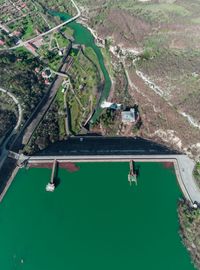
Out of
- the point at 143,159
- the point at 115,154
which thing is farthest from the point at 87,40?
the point at 143,159

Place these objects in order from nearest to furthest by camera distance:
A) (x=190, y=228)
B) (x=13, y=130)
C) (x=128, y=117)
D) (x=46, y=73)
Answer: (x=190, y=228)
(x=13, y=130)
(x=128, y=117)
(x=46, y=73)

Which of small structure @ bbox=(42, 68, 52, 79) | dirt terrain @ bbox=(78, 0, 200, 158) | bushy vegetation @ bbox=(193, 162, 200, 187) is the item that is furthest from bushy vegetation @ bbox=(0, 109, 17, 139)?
bushy vegetation @ bbox=(193, 162, 200, 187)

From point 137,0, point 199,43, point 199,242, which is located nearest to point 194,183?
point 199,242

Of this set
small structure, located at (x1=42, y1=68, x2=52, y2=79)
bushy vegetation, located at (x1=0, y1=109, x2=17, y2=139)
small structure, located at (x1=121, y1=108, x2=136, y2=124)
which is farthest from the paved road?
small structure, located at (x1=42, y1=68, x2=52, y2=79)

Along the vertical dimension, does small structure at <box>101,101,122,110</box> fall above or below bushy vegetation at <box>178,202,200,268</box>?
above

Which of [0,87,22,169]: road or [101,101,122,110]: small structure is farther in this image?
[101,101,122,110]: small structure

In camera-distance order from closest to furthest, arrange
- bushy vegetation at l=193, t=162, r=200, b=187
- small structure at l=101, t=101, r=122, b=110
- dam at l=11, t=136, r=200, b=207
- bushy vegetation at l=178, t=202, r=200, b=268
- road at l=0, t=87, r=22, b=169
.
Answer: bushy vegetation at l=178, t=202, r=200, b=268
bushy vegetation at l=193, t=162, r=200, b=187
dam at l=11, t=136, r=200, b=207
road at l=0, t=87, r=22, b=169
small structure at l=101, t=101, r=122, b=110

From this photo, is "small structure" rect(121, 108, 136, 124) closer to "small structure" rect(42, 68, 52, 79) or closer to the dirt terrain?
the dirt terrain

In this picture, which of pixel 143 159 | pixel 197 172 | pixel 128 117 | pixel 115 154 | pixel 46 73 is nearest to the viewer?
pixel 197 172

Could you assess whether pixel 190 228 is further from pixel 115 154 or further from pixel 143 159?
pixel 115 154

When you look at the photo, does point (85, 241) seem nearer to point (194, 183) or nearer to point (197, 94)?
point (194, 183)

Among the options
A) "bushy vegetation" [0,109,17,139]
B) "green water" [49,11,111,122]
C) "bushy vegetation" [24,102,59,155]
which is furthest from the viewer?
"green water" [49,11,111,122]

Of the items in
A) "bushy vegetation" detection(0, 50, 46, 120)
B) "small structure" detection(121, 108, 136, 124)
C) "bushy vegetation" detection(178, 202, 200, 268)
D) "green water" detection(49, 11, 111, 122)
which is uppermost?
"green water" detection(49, 11, 111, 122)
